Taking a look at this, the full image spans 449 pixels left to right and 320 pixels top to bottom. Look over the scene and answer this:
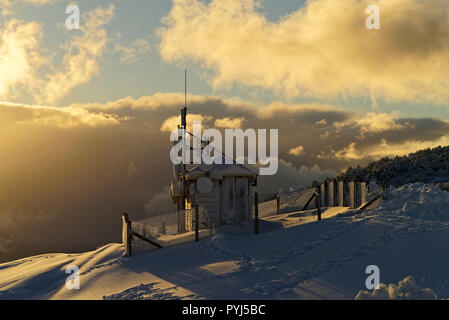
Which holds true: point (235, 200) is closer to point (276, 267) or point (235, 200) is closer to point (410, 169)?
point (276, 267)

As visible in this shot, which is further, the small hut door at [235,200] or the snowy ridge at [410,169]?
the snowy ridge at [410,169]

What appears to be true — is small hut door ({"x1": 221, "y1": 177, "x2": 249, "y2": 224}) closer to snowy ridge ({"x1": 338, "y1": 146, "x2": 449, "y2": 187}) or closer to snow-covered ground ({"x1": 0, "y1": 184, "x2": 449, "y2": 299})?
snow-covered ground ({"x1": 0, "y1": 184, "x2": 449, "y2": 299})

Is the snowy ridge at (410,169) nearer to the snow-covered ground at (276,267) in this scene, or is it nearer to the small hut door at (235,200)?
the snow-covered ground at (276,267)

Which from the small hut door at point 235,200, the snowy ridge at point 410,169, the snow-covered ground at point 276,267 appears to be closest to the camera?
the snow-covered ground at point 276,267

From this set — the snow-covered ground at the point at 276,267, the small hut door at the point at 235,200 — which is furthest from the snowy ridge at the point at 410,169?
the small hut door at the point at 235,200

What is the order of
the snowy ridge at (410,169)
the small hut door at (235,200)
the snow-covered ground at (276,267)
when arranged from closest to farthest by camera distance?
the snow-covered ground at (276,267) < the small hut door at (235,200) < the snowy ridge at (410,169)

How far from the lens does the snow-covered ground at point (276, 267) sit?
39.4 feet

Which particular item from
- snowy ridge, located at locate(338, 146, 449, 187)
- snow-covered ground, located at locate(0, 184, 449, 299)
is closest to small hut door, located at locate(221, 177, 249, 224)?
snow-covered ground, located at locate(0, 184, 449, 299)

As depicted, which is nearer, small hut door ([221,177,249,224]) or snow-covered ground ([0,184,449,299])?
snow-covered ground ([0,184,449,299])

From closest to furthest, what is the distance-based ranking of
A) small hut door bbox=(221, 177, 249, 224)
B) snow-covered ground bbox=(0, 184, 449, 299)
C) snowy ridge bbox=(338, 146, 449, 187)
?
snow-covered ground bbox=(0, 184, 449, 299)
small hut door bbox=(221, 177, 249, 224)
snowy ridge bbox=(338, 146, 449, 187)

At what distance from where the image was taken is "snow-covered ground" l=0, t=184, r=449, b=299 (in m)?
12.0

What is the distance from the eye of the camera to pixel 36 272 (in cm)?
1745
